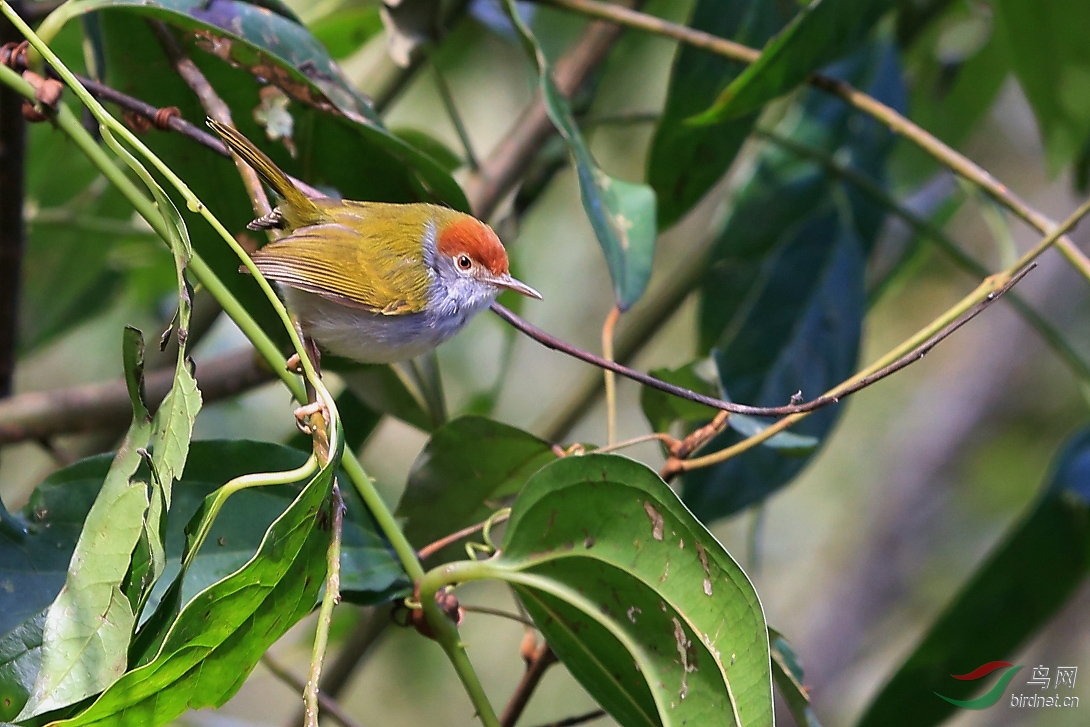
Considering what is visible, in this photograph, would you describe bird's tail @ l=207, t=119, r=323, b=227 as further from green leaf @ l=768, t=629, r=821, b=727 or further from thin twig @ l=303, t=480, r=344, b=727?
green leaf @ l=768, t=629, r=821, b=727

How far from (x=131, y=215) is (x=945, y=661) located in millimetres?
2459

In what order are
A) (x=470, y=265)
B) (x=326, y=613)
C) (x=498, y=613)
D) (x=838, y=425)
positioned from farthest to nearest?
1. (x=838, y=425)
2. (x=470, y=265)
3. (x=498, y=613)
4. (x=326, y=613)

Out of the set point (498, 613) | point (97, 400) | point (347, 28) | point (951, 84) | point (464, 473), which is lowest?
point (97, 400)

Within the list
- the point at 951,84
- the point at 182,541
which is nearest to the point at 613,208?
the point at 182,541

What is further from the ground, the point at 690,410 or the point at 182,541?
the point at 690,410

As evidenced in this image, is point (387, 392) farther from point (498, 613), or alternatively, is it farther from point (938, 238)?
point (938, 238)

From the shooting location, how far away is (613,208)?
1.96m

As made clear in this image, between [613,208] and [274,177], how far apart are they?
674mm

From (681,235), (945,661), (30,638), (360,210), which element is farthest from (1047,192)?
(30,638)

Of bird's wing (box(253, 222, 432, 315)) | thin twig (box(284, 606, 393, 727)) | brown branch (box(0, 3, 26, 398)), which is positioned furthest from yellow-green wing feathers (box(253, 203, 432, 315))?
thin twig (box(284, 606, 393, 727))

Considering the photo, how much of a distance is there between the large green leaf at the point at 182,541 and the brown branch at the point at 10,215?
721mm

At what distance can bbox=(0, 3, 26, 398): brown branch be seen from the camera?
1.72 metres

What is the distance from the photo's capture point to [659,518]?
126 cm

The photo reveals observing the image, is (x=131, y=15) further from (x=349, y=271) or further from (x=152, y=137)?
(x=349, y=271)
